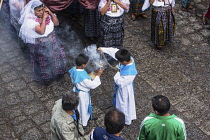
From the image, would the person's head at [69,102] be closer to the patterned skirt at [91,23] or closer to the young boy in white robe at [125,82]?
the young boy in white robe at [125,82]

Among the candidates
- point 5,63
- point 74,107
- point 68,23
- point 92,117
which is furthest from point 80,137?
point 68,23

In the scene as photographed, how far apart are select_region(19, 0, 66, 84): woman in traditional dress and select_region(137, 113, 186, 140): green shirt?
2782mm

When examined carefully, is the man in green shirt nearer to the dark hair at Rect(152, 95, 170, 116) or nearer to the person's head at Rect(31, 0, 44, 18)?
the dark hair at Rect(152, 95, 170, 116)

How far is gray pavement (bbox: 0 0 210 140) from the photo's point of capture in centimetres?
488

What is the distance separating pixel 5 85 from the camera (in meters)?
5.77

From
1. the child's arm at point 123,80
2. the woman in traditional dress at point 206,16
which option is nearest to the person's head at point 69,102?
the child's arm at point 123,80

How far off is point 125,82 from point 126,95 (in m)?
0.36

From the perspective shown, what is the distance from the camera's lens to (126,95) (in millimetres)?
4570

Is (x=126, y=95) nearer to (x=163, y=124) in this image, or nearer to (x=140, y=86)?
(x=140, y=86)

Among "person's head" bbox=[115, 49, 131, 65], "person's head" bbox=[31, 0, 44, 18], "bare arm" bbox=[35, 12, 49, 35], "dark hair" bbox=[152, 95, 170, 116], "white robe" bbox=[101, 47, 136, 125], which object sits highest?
"person's head" bbox=[31, 0, 44, 18]

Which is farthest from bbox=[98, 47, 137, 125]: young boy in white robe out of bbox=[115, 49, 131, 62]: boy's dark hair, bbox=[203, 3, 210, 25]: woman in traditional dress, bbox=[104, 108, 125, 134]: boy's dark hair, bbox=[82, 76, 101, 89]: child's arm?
bbox=[203, 3, 210, 25]: woman in traditional dress

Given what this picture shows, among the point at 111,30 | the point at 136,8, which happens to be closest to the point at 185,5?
the point at 136,8

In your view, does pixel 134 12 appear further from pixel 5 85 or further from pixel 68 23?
pixel 5 85

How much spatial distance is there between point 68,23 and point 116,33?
82.8 inches
